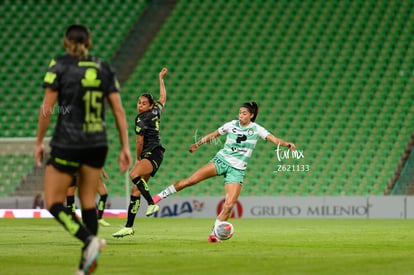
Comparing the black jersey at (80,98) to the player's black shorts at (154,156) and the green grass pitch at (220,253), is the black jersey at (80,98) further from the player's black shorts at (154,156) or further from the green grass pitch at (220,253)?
the player's black shorts at (154,156)

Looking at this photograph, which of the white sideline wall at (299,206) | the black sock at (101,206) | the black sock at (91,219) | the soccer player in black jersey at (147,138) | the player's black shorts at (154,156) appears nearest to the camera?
the black sock at (91,219)

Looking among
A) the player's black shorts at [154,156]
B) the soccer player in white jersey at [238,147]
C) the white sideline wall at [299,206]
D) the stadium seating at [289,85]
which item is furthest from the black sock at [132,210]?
the stadium seating at [289,85]

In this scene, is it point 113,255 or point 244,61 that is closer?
point 113,255

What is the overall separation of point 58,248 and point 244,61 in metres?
16.7

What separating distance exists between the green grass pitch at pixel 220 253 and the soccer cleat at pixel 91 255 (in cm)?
97

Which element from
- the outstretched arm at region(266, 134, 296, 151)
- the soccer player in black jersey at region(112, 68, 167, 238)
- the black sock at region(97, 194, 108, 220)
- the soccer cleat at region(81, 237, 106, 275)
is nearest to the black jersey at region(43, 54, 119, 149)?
the soccer cleat at region(81, 237, 106, 275)

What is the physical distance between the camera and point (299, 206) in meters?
22.8

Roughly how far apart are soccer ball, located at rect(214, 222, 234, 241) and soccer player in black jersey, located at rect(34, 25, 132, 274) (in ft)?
15.8

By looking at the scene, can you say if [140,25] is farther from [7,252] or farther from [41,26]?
[7,252]

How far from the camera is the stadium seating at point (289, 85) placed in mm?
24000

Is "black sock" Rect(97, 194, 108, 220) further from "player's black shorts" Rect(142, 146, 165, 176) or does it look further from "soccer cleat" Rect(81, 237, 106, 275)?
"soccer cleat" Rect(81, 237, 106, 275)

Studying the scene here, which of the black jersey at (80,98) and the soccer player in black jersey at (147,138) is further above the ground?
the black jersey at (80,98)

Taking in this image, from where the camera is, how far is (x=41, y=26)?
2780 centimetres

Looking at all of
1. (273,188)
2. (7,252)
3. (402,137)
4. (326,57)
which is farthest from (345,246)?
(326,57)
